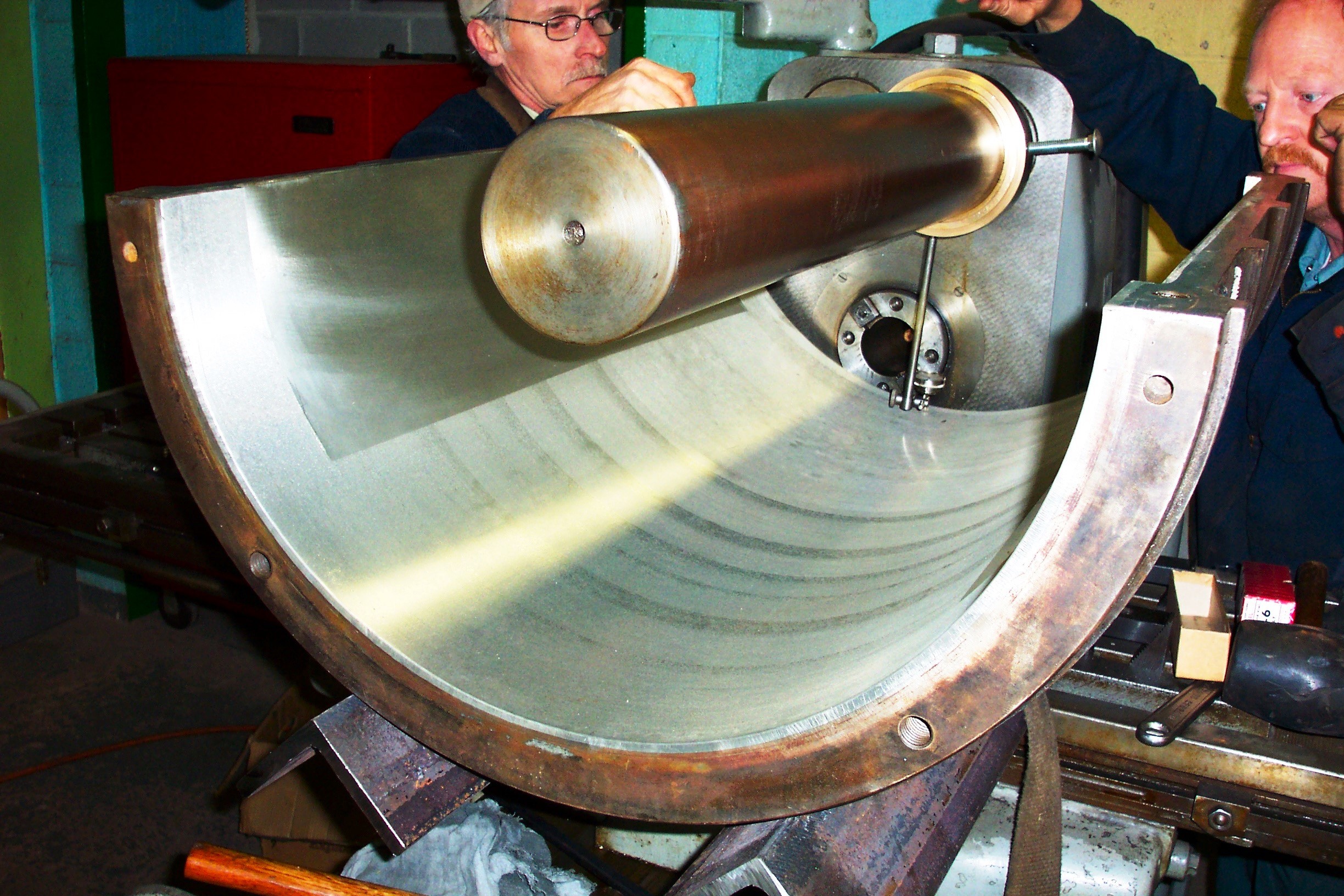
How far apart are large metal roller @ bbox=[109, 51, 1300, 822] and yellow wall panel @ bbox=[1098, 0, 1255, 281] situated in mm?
590

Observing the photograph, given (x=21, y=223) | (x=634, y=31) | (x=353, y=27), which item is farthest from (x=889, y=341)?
(x=21, y=223)

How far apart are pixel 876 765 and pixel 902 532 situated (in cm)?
34

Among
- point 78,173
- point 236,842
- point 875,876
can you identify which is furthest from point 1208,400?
point 78,173

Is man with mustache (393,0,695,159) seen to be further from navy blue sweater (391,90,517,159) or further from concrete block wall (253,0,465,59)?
concrete block wall (253,0,465,59)

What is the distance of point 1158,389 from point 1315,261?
3.21ft

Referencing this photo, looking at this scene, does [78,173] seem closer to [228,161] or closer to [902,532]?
[228,161]

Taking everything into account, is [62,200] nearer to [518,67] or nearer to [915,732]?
[518,67]

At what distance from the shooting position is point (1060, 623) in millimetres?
371

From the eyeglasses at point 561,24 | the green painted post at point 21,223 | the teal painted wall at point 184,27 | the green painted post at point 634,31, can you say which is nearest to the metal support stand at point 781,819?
the eyeglasses at point 561,24

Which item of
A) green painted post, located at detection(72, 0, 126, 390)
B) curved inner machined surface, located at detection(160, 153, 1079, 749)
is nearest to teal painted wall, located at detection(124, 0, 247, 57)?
green painted post, located at detection(72, 0, 126, 390)

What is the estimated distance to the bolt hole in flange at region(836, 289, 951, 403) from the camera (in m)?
0.92

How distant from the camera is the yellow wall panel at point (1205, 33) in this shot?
1246 millimetres

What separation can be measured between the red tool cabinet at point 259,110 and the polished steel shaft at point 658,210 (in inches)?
56.5

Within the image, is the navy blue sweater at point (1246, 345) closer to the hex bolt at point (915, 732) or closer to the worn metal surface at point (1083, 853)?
the worn metal surface at point (1083, 853)
